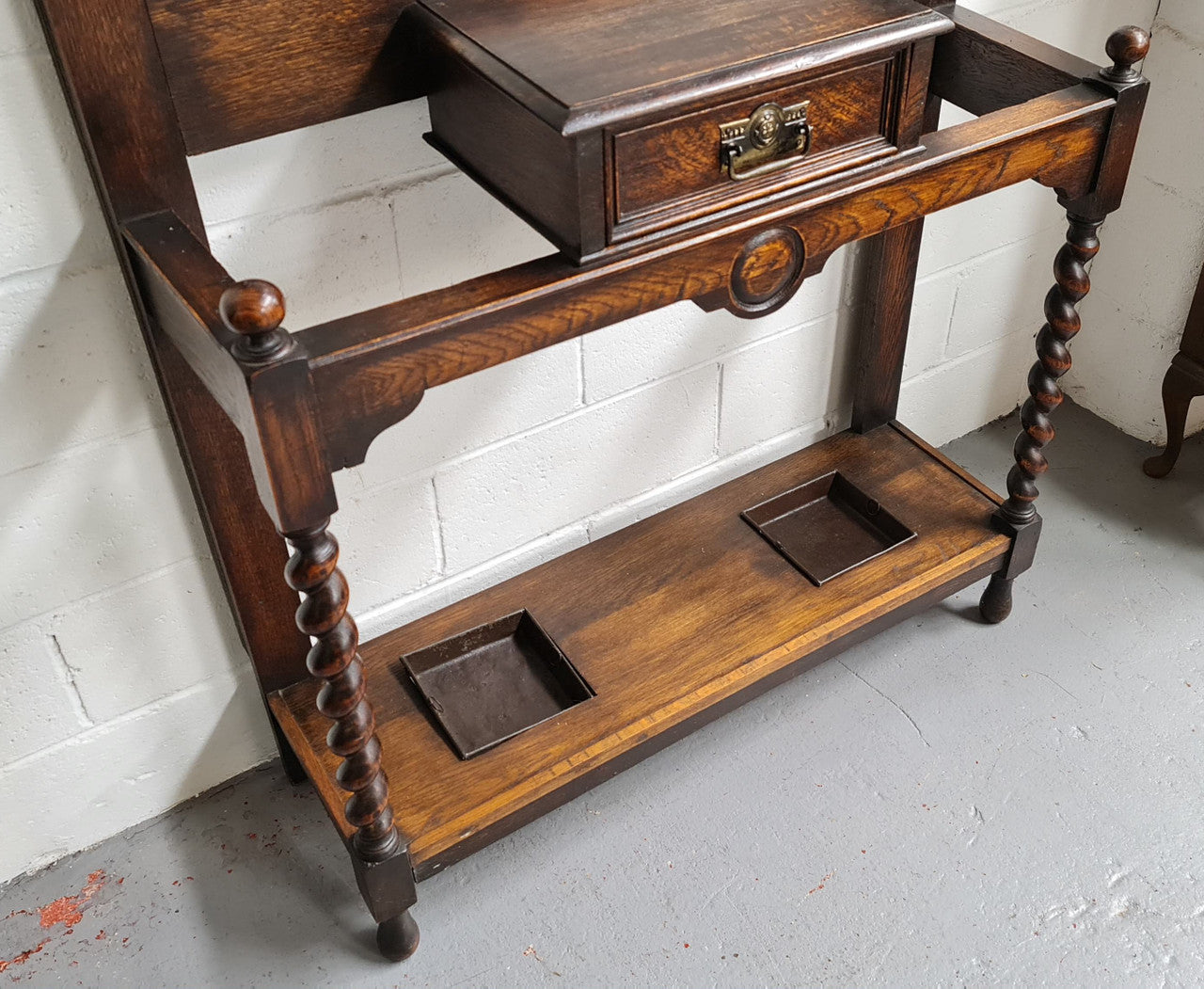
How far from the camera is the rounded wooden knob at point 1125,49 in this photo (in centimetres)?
141

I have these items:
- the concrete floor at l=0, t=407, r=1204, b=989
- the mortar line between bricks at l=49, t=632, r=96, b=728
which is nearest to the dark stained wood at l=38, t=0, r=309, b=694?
the mortar line between bricks at l=49, t=632, r=96, b=728

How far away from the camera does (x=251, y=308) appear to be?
1.00m

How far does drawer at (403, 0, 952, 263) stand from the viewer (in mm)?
1166

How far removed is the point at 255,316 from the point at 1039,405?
4.06ft

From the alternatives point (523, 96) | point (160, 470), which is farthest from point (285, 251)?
point (523, 96)

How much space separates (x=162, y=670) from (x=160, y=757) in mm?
157

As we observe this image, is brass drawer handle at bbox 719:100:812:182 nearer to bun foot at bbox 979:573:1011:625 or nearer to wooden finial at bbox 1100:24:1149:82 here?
wooden finial at bbox 1100:24:1149:82

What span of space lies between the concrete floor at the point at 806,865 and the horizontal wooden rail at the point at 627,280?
2.57ft

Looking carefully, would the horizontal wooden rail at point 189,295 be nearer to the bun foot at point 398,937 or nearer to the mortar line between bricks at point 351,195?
the mortar line between bricks at point 351,195

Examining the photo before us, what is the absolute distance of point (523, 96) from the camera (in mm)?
1160

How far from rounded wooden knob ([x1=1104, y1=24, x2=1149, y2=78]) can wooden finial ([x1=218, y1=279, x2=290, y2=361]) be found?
1.00 metres

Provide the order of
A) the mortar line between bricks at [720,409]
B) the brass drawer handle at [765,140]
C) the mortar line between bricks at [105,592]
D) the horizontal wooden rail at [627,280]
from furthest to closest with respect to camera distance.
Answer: the mortar line between bricks at [720,409] < the mortar line between bricks at [105,592] < the brass drawer handle at [765,140] < the horizontal wooden rail at [627,280]

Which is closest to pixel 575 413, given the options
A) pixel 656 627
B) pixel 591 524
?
pixel 591 524

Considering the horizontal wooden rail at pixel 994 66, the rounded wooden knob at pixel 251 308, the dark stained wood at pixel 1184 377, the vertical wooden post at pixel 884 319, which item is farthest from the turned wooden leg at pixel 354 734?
the dark stained wood at pixel 1184 377
